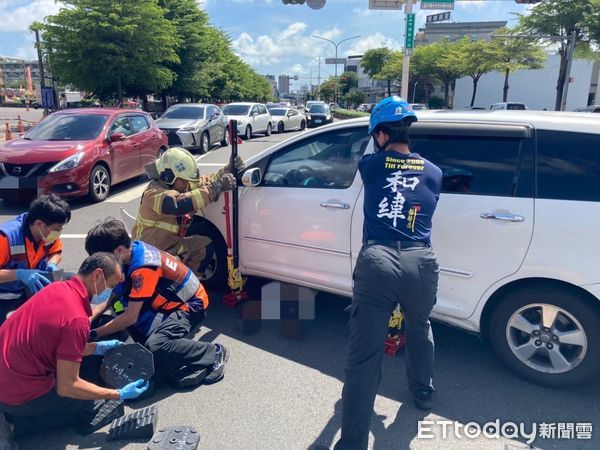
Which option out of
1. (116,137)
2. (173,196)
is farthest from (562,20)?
(173,196)

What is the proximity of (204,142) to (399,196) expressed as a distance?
1339cm

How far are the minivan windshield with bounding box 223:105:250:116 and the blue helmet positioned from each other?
60.1 feet

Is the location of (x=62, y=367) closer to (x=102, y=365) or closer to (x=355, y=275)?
(x=102, y=365)

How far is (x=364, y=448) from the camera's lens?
7.70ft

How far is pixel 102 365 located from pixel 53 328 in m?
0.75

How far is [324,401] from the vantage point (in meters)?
2.99

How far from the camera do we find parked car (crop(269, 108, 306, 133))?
79.9 ft

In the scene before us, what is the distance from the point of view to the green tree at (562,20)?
21.3 m

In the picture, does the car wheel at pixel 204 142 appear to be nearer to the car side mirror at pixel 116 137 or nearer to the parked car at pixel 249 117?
the parked car at pixel 249 117

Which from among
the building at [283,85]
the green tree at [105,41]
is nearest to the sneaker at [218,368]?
the green tree at [105,41]

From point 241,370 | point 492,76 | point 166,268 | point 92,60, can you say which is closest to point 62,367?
point 166,268

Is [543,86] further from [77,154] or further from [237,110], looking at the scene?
[77,154]

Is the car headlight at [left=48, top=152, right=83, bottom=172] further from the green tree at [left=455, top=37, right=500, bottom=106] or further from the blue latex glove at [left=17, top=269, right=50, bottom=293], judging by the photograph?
the green tree at [left=455, top=37, right=500, bottom=106]

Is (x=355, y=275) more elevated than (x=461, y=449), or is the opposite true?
(x=355, y=275)
